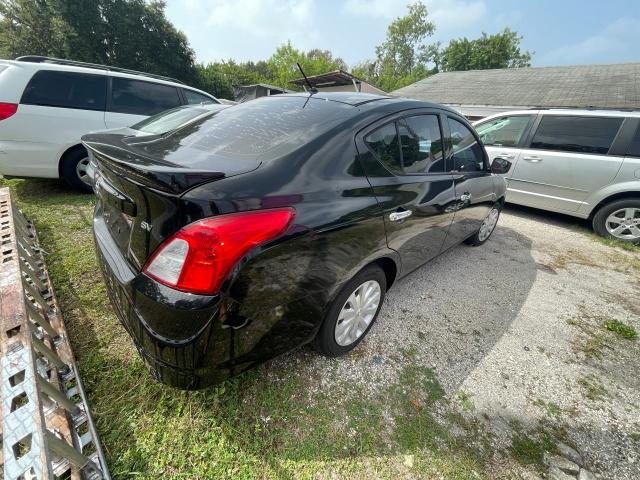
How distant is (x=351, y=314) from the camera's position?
75.7 inches

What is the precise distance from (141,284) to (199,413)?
81 centimetres

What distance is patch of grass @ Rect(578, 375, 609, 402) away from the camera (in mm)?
2004

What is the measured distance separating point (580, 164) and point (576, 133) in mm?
514

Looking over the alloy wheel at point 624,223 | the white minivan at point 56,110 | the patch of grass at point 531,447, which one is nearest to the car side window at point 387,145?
the patch of grass at point 531,447

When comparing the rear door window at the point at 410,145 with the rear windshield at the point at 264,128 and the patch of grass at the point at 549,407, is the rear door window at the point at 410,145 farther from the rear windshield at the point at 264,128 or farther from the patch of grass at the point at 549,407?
the patch of grass at the point at 549,407

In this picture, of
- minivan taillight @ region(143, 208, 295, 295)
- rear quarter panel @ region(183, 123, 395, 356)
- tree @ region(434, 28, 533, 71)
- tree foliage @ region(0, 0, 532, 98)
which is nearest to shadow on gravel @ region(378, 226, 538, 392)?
rear quarter panel @ region(183, 123, 395, 356)

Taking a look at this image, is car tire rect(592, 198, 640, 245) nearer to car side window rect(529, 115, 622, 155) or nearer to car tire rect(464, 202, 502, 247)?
car side window rect(529, 115, 622, 155)

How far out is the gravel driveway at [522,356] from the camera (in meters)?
1.70

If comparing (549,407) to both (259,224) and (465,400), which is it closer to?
(465,400)

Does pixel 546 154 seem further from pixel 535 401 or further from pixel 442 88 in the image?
pixel 442 88

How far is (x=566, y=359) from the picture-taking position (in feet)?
7.48

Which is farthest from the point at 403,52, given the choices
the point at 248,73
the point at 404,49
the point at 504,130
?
the point at 504,130

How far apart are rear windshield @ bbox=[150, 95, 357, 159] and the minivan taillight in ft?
1.44

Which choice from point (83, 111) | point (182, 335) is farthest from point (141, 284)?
point (83, 111)
